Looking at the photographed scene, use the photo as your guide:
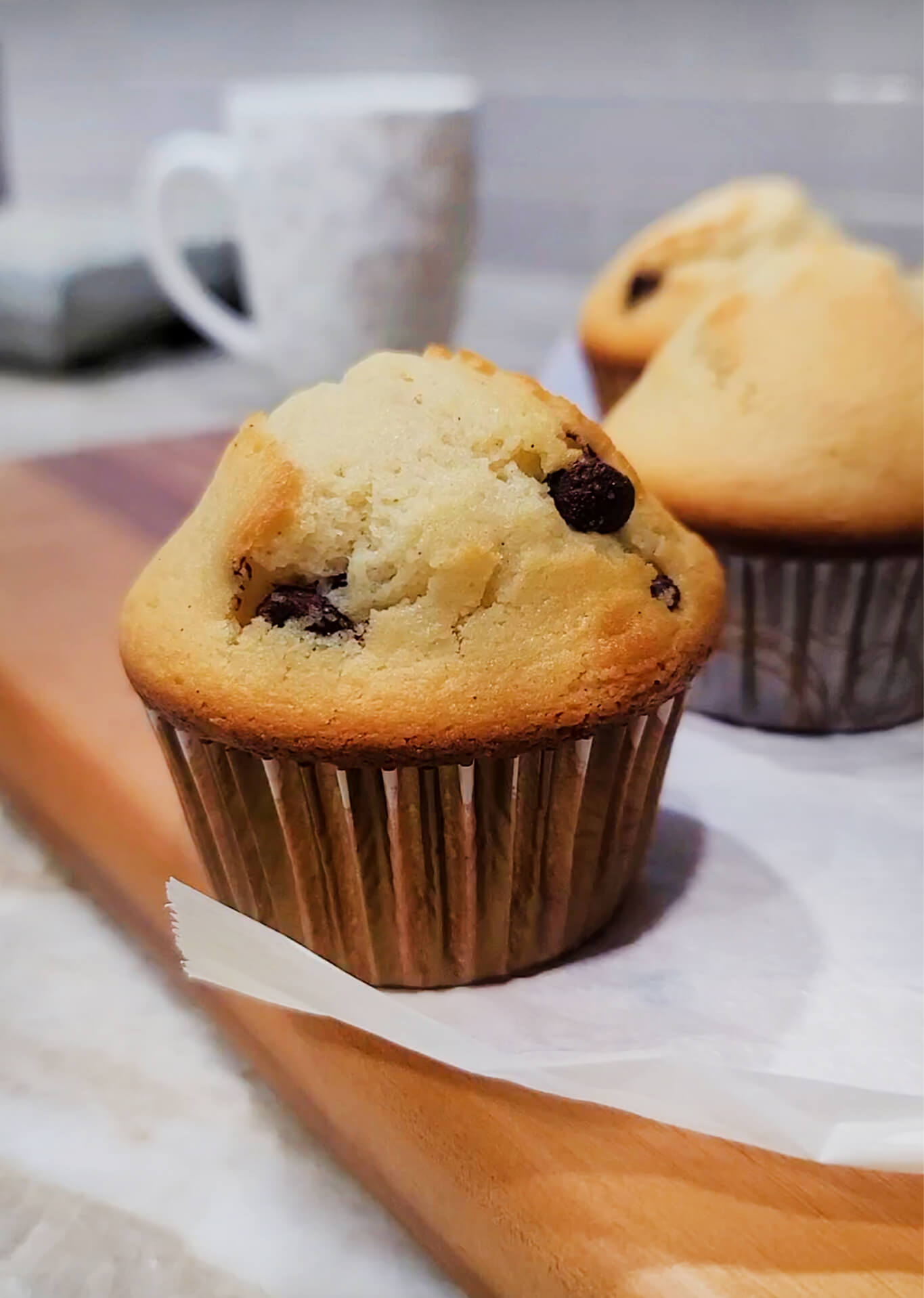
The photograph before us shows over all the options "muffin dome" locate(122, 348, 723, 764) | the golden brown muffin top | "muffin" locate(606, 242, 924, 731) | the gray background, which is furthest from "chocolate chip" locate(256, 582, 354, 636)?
the gray background

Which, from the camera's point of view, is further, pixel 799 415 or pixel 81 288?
pixel 81 288

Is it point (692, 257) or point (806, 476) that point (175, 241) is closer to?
point (692, 257)

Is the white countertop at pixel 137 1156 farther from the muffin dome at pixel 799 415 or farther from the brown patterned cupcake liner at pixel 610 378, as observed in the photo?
the brown patterned cupcake liner at pixel 610 378

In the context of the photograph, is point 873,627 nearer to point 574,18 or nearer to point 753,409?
point 753,409

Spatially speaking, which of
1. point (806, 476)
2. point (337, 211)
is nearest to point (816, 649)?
point (806, 476)

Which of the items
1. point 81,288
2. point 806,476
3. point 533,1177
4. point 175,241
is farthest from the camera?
point 81,288

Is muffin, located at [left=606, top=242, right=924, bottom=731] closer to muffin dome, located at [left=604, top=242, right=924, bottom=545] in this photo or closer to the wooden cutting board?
muffin dome, located at [left=604, top=242, right=924, bottom=545]
